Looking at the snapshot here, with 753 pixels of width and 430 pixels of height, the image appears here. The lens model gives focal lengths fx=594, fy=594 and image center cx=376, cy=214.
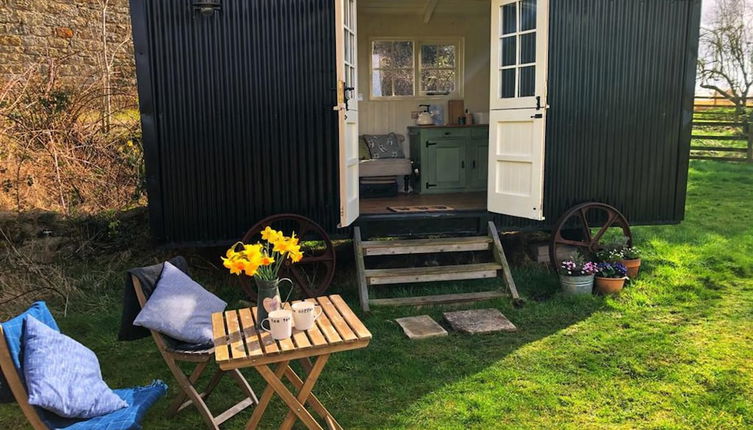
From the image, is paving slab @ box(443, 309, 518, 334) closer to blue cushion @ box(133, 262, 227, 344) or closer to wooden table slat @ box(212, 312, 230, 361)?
blue cushion @ box(133, 262, 227, 344)

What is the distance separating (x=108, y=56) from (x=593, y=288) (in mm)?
6728

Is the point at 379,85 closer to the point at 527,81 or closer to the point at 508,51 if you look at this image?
the point at 508,51

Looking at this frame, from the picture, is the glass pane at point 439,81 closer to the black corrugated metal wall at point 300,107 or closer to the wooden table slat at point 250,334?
the black corrugated metal wall at point 300,107

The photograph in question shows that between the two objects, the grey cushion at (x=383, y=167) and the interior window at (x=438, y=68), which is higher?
the interior window at (x=438, y=68)

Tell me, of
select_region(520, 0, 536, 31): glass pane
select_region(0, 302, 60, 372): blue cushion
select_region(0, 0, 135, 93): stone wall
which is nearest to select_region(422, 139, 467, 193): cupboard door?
select_region(520, 0, 536, 31): glass pane

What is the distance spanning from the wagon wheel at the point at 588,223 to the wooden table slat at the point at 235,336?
138 inches

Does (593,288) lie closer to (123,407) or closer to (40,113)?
(123,407)

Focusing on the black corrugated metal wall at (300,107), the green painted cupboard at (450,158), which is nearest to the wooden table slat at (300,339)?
the black corrugated metal wall at (300,107)

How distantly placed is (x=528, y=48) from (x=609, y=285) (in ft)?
7.27

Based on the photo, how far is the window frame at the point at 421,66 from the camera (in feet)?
25.9

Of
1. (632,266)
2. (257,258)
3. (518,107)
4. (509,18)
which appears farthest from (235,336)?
(632,266)

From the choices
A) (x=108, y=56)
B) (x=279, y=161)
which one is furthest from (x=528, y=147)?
(x=108, y=56)

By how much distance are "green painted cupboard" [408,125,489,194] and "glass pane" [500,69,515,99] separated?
183 centimetres

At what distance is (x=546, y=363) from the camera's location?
3.95 meters
